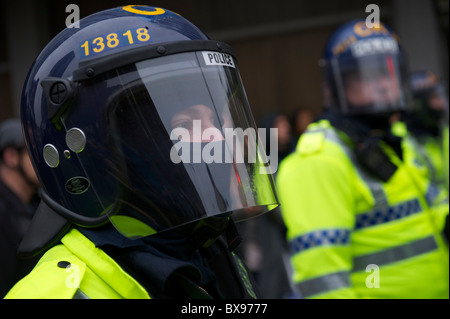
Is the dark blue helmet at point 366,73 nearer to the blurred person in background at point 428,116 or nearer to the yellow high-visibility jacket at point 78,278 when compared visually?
the blurred person in background at point 428,116

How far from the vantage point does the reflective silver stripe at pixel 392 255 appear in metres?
2.62

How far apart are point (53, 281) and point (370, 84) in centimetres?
210

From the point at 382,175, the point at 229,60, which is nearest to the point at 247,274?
the point at 229,60

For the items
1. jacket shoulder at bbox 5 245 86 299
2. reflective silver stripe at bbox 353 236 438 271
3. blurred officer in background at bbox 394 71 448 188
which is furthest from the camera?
blurred officer in background at bbox 394 71 448 188

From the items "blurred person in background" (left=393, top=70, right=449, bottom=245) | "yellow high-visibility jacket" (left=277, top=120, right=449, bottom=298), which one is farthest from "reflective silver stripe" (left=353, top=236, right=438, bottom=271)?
"blurred person in background" (left=393, top=70, right=449, bottom=245)

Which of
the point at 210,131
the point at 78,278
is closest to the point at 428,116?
the point at 210,131

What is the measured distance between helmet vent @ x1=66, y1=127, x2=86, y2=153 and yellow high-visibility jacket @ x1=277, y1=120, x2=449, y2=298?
1.24 metres

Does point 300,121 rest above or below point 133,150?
below

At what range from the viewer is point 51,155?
1600 millimetres

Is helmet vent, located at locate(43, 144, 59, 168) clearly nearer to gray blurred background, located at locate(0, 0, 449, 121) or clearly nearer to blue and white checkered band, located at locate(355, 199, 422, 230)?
blue and white checkered band, located at locate(355, 199, 422, 230)

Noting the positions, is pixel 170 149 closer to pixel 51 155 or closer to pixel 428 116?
pixel 51 155

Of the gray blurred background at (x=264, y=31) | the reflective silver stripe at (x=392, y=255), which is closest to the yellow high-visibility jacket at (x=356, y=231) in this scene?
the reflective silver stripe at (x=392, y=255)

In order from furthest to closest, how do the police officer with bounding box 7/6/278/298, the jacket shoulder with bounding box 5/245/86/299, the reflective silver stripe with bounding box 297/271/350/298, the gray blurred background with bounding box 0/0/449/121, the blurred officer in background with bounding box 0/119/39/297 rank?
the gray blurred background with bounding box 0/0/449/121 < the blurred officer in background with bounding box 0/119/39/297 < the reflective silver stripe with bounding box 297/271/350/298 < the police officer with bounding box 7/6/278/298 < the jacket shoulder with bounding box 5/245/86/299

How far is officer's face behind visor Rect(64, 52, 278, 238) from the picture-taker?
153 centimetres
